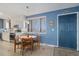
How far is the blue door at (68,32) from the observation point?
9.86 ft

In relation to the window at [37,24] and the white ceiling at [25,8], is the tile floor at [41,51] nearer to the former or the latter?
the window at [37,24]

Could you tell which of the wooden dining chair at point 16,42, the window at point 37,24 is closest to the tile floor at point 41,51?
the wooden dining chair at point 16,42

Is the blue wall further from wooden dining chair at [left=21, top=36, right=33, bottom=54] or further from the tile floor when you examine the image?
wooden dining chair at [left=21, top=36, right=33, bottom=54]

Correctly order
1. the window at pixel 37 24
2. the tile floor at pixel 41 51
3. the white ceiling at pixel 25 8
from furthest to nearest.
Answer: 1. the window at pixel 37 24
2. the tile floor at pixel 41 51
3. the white ceiling at pixel 25 8

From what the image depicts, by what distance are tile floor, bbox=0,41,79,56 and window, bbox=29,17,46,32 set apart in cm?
51

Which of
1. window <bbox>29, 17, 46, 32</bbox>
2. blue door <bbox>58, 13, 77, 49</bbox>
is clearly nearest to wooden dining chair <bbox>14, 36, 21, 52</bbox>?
window <bbox>29, 17, 46, 32</bbox>

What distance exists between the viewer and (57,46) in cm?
300

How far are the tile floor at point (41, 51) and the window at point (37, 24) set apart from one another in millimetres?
506

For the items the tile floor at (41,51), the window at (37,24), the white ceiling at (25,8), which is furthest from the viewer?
the window at (37,24)

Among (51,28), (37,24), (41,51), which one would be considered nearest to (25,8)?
(37,24)

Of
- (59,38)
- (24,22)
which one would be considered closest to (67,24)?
(59,38)

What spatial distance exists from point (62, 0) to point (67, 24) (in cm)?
91

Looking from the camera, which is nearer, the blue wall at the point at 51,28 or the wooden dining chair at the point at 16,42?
the wooden dining chair at the point at 16,42

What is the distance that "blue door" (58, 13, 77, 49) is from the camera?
3.01 meters
